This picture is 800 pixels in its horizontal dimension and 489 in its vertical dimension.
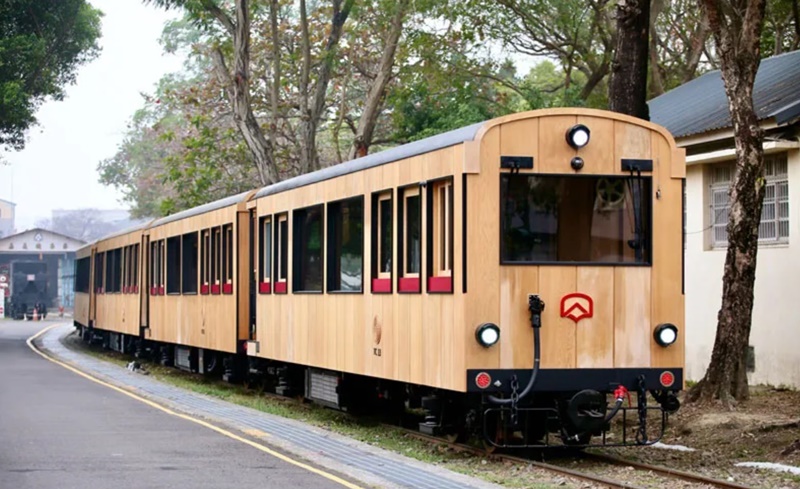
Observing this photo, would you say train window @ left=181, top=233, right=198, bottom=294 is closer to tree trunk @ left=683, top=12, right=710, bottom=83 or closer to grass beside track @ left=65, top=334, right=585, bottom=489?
grass beside track @ left=65, top=334, right=585, bottom=489

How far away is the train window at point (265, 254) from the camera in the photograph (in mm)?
17531

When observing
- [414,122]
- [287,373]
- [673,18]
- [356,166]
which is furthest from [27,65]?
[356,166]

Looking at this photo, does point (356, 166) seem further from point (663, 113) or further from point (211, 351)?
point (663, 113)

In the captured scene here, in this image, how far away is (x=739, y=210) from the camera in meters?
15.1

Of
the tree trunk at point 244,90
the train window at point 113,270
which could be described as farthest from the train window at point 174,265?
the train window at point 113,270

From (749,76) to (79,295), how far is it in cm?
2840

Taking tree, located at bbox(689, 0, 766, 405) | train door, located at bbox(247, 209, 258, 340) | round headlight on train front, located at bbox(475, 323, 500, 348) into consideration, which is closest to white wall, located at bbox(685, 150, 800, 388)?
tree, located at bbox(689, 0, 766, 405)

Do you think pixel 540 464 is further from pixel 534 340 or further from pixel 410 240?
pixel 410 240

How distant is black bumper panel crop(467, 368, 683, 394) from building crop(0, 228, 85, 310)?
5623 centimetres

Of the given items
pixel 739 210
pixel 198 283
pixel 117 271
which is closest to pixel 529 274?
pixel 739 210

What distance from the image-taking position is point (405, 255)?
12.6m

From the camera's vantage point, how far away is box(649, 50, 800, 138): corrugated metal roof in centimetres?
1845

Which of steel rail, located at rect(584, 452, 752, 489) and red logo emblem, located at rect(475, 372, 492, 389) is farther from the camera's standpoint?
red logo emblem, located at rect(475, 372, 492, 389)

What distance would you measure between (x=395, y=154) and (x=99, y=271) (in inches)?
907
